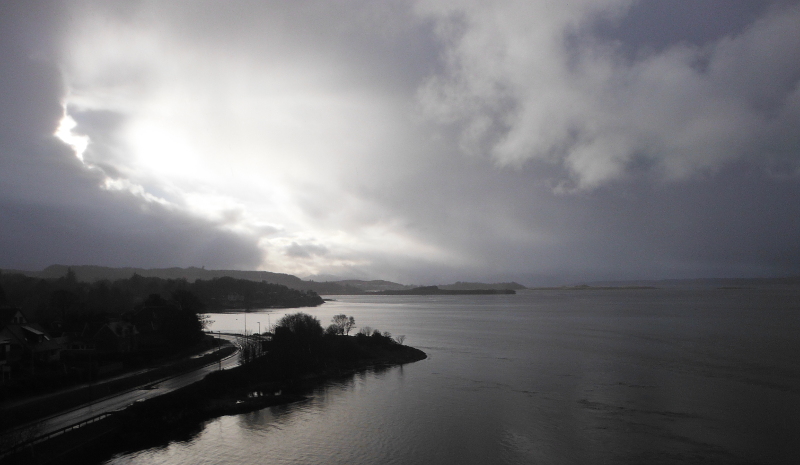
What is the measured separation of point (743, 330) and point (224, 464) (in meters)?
62.8

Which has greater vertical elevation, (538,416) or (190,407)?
(190,407)

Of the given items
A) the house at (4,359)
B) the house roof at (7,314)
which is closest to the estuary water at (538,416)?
the house at (4,359)

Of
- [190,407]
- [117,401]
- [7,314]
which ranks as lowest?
[190,407]

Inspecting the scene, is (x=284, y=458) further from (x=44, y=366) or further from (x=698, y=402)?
(x=698, y=402)

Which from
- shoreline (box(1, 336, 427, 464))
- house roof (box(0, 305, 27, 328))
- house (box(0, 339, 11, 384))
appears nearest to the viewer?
shoreline (box(1, 336, 427, 464))

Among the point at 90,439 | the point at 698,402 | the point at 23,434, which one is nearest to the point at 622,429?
the point at 698,402

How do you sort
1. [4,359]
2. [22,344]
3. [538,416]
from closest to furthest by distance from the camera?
[538,416] < [4,359] < [22,344]

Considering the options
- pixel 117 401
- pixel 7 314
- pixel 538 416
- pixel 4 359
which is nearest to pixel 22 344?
pixel 4 359

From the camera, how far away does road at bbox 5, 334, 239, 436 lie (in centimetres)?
1811

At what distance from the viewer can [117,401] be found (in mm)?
22188

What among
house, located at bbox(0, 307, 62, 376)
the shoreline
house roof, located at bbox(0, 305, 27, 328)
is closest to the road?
the shoreline

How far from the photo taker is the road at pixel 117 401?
18.1 meters

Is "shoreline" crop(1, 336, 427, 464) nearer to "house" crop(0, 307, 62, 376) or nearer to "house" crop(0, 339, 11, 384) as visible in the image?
"house" crop(0, 339, 11, 384)

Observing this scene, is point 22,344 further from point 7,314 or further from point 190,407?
point 190,407
